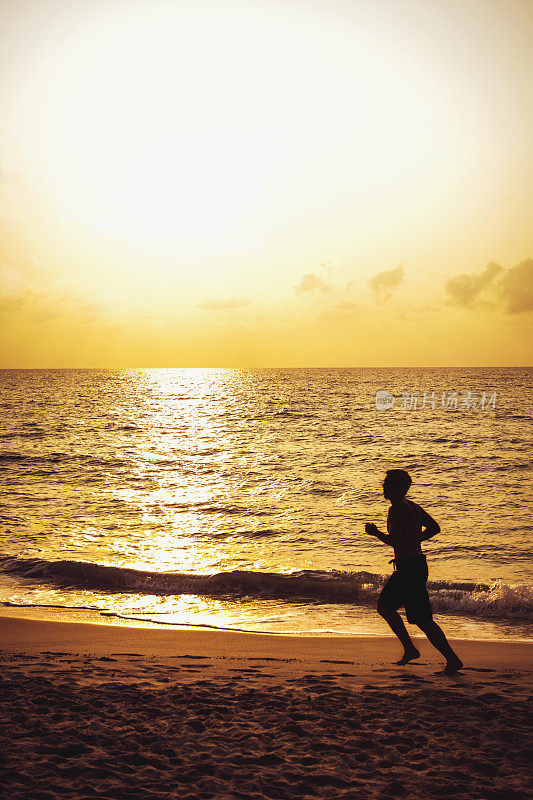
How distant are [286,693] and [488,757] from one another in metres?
2.04

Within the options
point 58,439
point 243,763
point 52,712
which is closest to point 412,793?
point 243,763

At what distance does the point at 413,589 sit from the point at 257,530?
11.0 metres

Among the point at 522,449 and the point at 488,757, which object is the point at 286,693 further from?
the point at 522,449

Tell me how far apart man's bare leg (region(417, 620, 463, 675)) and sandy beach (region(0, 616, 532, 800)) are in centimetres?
15

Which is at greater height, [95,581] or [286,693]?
[286,693]

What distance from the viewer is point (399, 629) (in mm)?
6867

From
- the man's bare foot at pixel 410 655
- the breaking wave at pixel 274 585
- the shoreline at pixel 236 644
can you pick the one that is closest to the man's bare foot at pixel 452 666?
the man's bare foot at pixel 410 655

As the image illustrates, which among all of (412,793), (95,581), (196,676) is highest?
(412,793)

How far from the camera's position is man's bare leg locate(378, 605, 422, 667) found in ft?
22.1

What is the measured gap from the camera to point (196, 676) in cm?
681

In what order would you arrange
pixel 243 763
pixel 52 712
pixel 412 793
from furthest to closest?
pixel 52 712, pixel 243 763, pixel 412 793

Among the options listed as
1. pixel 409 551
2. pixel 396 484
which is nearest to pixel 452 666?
pixel 409 551

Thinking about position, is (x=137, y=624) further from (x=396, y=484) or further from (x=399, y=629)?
(x=396, y=484)

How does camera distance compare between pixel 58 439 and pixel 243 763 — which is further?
pixel 58 439
